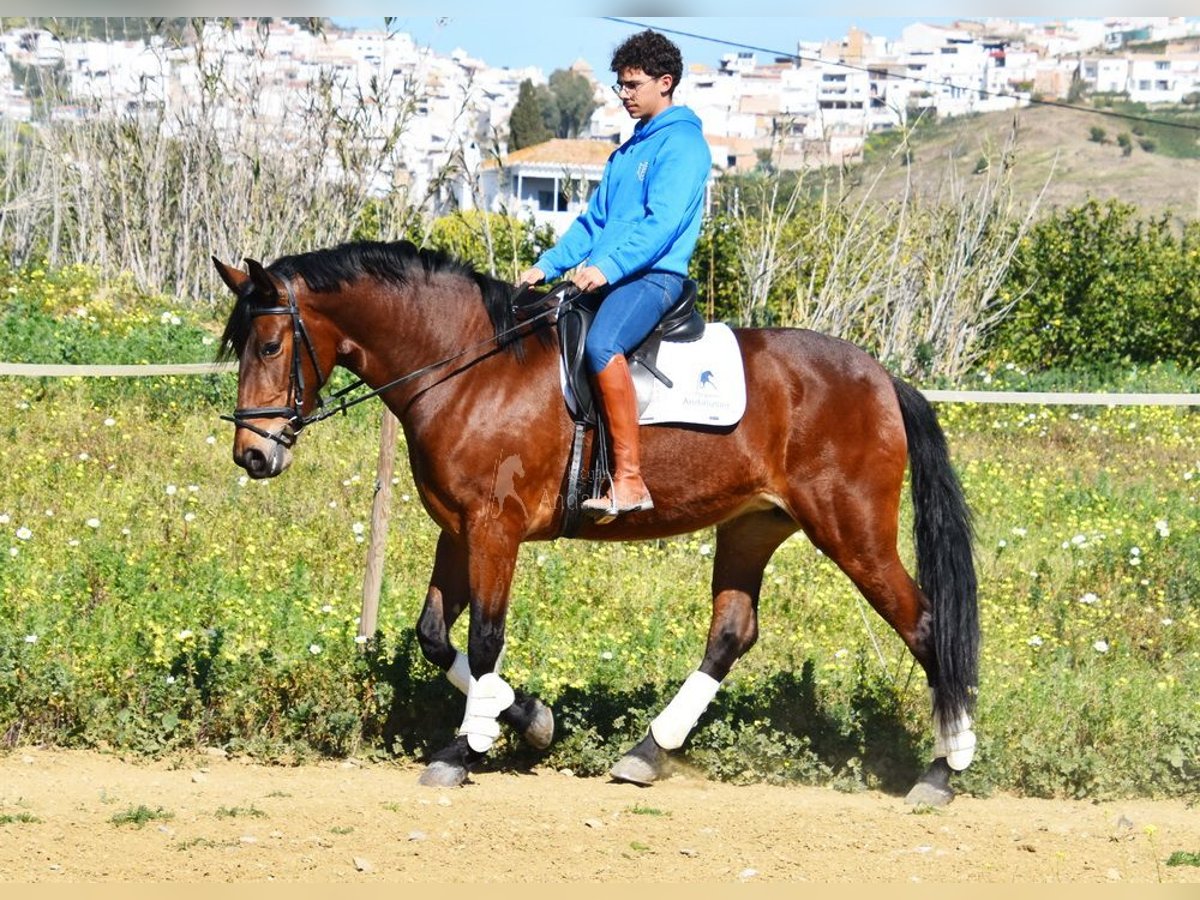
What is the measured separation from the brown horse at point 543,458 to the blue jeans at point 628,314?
0.30 meters

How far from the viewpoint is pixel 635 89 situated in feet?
21.1

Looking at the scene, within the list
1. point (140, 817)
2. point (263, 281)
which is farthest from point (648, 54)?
point (140, 817)

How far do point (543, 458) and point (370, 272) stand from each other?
1.05 metres

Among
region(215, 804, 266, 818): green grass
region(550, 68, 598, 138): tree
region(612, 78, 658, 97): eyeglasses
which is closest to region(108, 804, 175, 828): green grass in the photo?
region(215, 804, 266, 818): green grass

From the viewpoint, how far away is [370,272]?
6355mm

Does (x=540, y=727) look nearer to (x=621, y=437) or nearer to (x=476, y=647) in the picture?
(x=476, y=647)

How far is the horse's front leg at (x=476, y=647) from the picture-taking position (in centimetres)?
635

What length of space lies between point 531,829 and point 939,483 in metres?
2.49

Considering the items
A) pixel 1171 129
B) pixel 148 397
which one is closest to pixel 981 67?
pixel 1171 129

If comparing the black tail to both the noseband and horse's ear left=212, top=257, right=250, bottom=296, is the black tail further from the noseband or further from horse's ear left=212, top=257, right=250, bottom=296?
horse's ear left=212, top=257, right=250, bottom=296

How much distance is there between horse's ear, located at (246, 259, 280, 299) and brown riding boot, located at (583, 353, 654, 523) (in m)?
1.33

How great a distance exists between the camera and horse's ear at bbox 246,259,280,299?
5930 mm

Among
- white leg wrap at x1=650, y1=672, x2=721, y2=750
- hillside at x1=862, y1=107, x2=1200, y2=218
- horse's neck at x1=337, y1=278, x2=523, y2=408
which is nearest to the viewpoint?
horse's neck at x1=337, y1=278, x2=523, y2=408

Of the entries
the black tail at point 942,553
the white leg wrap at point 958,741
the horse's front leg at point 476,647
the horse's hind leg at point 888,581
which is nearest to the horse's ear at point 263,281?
the horse's front leg at point 476,647
